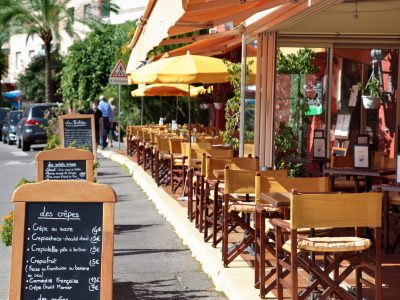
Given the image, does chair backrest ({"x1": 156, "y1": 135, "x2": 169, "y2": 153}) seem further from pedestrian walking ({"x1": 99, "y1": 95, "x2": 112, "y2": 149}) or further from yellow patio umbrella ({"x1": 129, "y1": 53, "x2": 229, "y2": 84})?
pedestrian walking ({"x1": 99, "y1": 95, "x2": 112, "y2": 149})

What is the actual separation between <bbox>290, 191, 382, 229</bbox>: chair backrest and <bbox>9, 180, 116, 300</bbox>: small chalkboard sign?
1282 mm

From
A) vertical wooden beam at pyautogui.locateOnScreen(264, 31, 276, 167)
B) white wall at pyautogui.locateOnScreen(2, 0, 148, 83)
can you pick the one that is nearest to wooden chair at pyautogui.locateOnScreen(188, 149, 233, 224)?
vertical wooden beam at pyautogui.locateOnScreen(264, 31, 276, 167)

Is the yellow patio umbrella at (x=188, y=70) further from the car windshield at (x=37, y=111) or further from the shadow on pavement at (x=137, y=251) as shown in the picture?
the car windshield at (x=37, y=111)

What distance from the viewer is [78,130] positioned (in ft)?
48.8

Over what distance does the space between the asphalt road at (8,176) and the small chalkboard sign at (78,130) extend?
152 centimetres

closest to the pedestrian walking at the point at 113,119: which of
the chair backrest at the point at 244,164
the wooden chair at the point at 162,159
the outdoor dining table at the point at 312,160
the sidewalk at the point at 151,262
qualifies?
the wooden chair at the point at 162,159

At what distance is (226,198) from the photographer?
27.8 ft

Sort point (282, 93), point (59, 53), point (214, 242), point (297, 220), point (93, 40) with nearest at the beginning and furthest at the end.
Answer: point (297, 220) < point (214, 242) < point (282, 93) < point (93, 40) < point (59, 53)

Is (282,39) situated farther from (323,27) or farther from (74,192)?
(74,192)

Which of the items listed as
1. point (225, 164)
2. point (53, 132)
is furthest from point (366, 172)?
point (53, 132)

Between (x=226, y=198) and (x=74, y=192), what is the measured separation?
3102mm

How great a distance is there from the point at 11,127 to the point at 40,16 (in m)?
7.96

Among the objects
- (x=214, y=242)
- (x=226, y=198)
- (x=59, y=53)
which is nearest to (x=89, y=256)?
(x=226, y=198)

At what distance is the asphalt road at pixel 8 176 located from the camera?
911 centimetres
